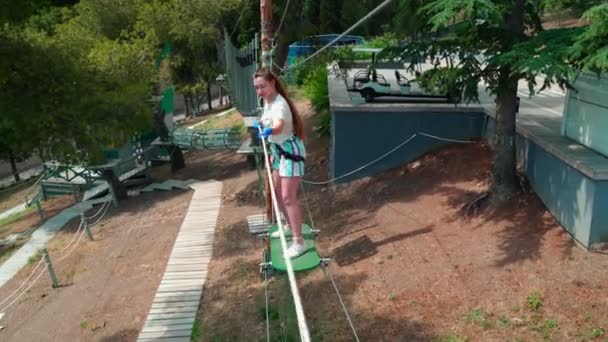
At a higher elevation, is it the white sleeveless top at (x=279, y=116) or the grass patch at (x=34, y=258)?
the white sleeveless top at (x=279, y=116)

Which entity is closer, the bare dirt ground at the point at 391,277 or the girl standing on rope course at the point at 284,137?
the girl standing on rope course at the point at 284,137

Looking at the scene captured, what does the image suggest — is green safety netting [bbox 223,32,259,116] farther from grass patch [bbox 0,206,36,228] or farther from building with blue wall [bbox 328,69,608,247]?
grass patch [bbox 0,206,36,228]

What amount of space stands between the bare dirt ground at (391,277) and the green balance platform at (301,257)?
39.1 inches

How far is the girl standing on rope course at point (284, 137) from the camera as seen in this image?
4.11 meters

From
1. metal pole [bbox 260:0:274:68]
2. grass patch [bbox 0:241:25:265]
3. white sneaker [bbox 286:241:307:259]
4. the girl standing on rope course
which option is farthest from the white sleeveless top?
grass patch [bbox 0:241:25:265]

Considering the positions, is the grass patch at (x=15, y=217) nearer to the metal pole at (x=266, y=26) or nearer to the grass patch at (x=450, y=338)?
the metal pole at (x=266, y=26)

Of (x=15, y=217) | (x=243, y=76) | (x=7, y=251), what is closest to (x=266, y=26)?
(x=243, y=76)

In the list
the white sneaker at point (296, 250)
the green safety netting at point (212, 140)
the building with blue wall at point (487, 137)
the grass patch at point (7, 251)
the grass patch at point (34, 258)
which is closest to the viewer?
the white sneaker at point (296, 250)

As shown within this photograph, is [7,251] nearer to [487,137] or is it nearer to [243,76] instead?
[243,76]

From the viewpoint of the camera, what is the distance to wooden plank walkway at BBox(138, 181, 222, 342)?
6.32 meters

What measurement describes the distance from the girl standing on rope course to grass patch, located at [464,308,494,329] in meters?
1.71

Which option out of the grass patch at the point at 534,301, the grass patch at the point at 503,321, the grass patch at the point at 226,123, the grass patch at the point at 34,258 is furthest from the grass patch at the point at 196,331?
the grass patch at the point at 226,123

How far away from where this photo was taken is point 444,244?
5980 millimetres

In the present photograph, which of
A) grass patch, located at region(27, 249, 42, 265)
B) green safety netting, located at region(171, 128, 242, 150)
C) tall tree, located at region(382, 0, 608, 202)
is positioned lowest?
grass patch, located at region(27, 249, 42, 265)
